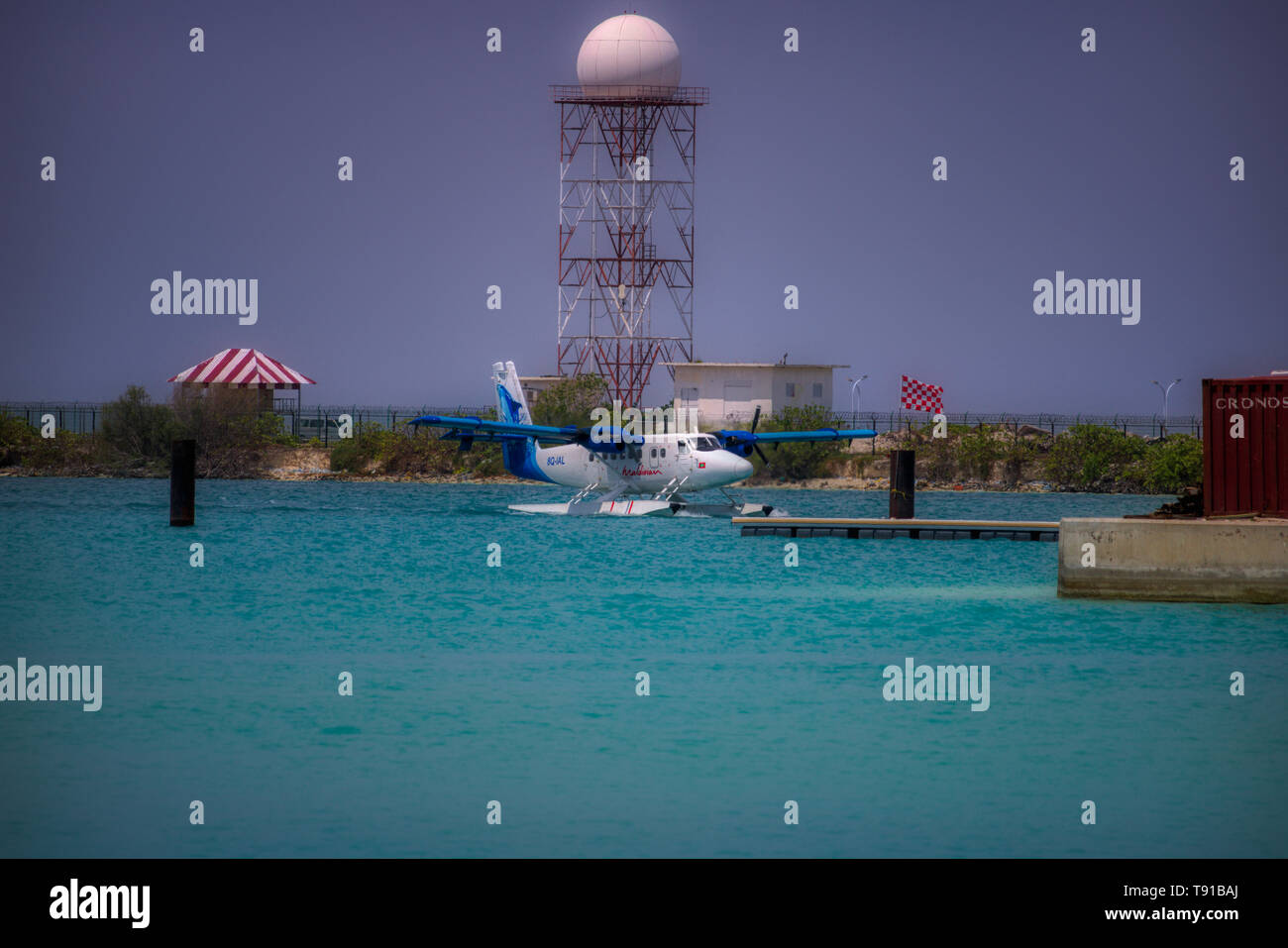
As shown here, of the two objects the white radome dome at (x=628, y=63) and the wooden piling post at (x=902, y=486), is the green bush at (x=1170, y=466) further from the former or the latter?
the white radome dome at (x=628, y=63)

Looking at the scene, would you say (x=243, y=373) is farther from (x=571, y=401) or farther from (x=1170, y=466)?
(x=1170, y=466)

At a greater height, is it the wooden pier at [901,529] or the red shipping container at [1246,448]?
the red shipping container at [1246,448]

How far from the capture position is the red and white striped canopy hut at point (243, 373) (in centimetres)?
7162

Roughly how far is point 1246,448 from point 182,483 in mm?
27495

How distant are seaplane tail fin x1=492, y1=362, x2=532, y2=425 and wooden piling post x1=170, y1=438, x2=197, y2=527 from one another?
903cm

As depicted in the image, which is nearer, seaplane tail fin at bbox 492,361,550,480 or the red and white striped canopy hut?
seaplane tail fin at bbox 492,361,550,480

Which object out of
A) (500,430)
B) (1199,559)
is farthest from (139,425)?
(1199,559)

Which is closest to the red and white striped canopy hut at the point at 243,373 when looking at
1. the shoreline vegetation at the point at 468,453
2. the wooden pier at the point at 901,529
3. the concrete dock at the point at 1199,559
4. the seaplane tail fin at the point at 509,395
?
the shoreline vegetation at the point at 468,453

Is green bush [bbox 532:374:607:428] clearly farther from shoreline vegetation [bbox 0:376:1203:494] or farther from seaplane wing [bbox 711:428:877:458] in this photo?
seaplane wing [bbox 711:428:877:458]

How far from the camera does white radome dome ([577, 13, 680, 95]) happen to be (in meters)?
63.2

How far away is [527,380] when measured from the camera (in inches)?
2662

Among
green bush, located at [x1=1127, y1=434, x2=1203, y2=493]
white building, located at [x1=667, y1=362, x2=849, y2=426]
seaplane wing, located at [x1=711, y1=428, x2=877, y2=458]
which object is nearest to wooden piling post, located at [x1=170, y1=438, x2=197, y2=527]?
seaplane wing, located at [x1=711, y1=428, x2=877, y2=458]

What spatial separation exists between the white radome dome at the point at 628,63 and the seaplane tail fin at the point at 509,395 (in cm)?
2345

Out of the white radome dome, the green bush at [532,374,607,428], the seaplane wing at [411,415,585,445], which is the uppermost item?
the white radome dome
